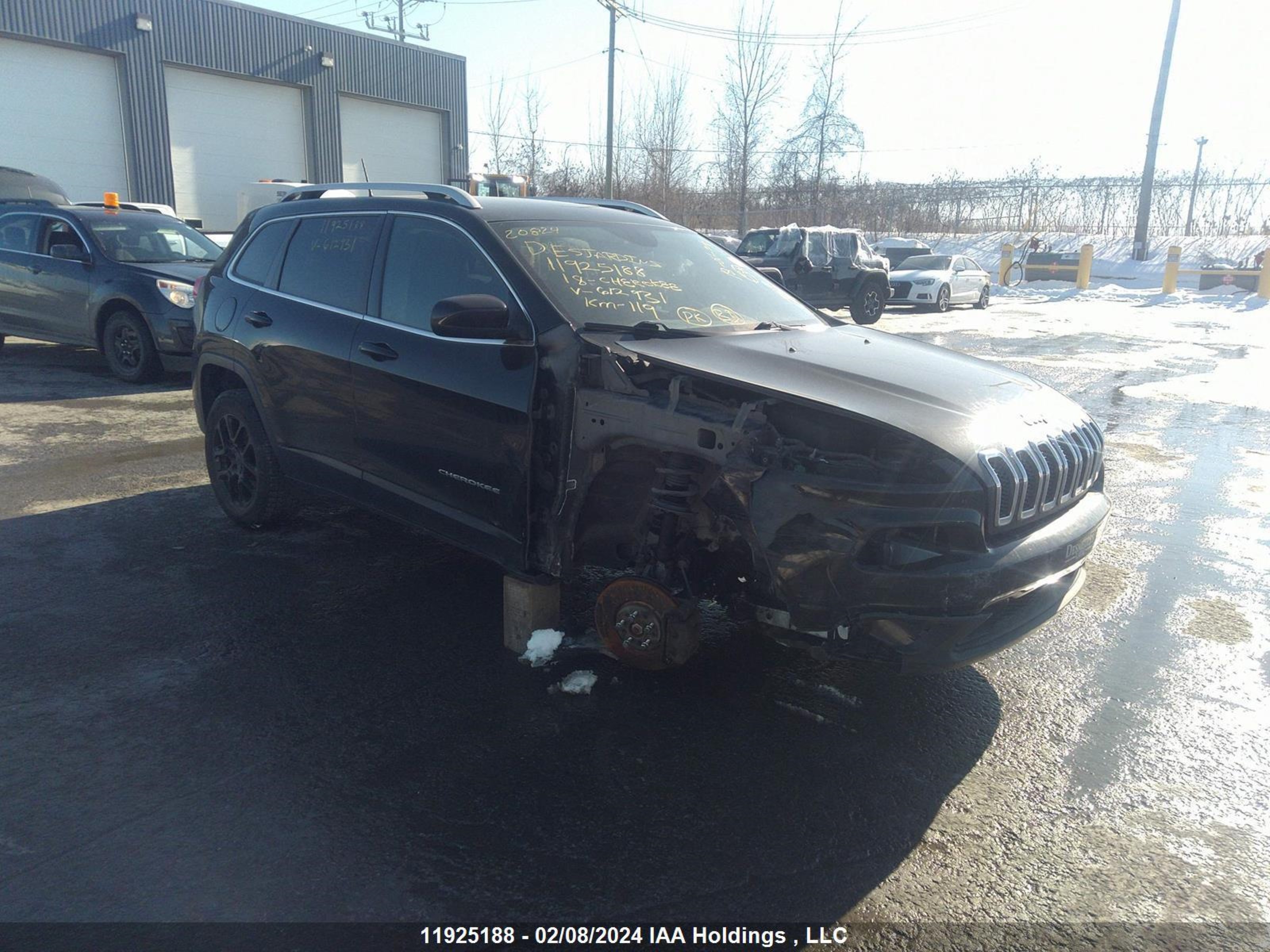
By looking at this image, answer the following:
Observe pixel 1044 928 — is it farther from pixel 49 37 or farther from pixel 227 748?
pixel 49 37

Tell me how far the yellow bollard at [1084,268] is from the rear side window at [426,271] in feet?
99.3

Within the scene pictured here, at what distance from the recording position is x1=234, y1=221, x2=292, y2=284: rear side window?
5.07 meters

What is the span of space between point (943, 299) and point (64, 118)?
21.4 meters

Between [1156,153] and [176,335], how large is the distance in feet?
101

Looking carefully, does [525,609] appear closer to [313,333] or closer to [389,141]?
[313,333]

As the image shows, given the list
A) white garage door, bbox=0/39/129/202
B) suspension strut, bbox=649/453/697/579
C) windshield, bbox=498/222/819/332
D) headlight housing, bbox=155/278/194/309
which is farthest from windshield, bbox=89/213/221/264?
white garage door, bbox=0/39/129/202

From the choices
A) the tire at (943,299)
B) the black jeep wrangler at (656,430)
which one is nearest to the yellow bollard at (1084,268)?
the tire at (943,299)

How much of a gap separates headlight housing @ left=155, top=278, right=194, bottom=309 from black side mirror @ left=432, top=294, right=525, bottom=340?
6983 millimetres

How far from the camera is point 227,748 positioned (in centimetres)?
314

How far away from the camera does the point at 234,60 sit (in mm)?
25250

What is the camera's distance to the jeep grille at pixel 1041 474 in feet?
9.96

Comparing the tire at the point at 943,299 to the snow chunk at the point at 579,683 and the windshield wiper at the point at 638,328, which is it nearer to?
the windshield wiper at the point at 638,328

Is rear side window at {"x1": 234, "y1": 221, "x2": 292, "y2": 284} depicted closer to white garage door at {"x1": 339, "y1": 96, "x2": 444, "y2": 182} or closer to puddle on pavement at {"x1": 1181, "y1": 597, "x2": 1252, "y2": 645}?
puddle on pavement at {"x1": 1181, "y1": 597, "x2": 1252, "y2": 645}

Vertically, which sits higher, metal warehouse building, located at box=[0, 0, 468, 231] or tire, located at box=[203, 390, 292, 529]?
metal warehouse building, located at box=[0, 0, 468, 231]
